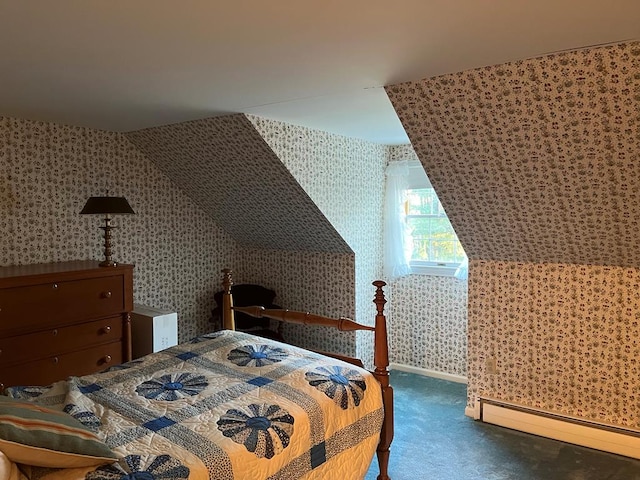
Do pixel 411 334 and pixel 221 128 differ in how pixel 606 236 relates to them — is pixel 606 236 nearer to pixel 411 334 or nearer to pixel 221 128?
pixel 411 334

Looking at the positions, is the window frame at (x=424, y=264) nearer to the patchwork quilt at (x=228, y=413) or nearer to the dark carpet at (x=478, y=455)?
the dark carpet at (x=478, y=455)

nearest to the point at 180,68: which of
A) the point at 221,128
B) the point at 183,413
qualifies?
the point at 221,128

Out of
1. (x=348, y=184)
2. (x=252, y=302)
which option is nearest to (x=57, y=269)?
(x=252, y=302)

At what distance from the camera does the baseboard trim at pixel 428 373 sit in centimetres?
464

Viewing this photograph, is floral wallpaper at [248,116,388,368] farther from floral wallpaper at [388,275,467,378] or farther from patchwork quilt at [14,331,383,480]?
patchwork quilt at [14,331,383,480]

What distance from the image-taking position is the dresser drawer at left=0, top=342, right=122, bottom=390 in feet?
9.89

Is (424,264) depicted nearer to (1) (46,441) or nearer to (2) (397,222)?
(2) (397,222)

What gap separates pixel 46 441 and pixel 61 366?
195 cm

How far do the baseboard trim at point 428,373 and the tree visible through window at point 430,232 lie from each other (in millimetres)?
1064

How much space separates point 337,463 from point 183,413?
2.33 ft

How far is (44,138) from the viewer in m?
3.67

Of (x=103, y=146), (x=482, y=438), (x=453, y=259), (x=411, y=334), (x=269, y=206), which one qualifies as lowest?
(x=482, y=438)

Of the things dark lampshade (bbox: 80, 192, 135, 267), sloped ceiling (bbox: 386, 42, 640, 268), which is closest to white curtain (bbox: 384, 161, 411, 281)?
sloped ceiling (bbox: 386, 42, 640, 268)

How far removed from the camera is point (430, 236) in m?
4.82
